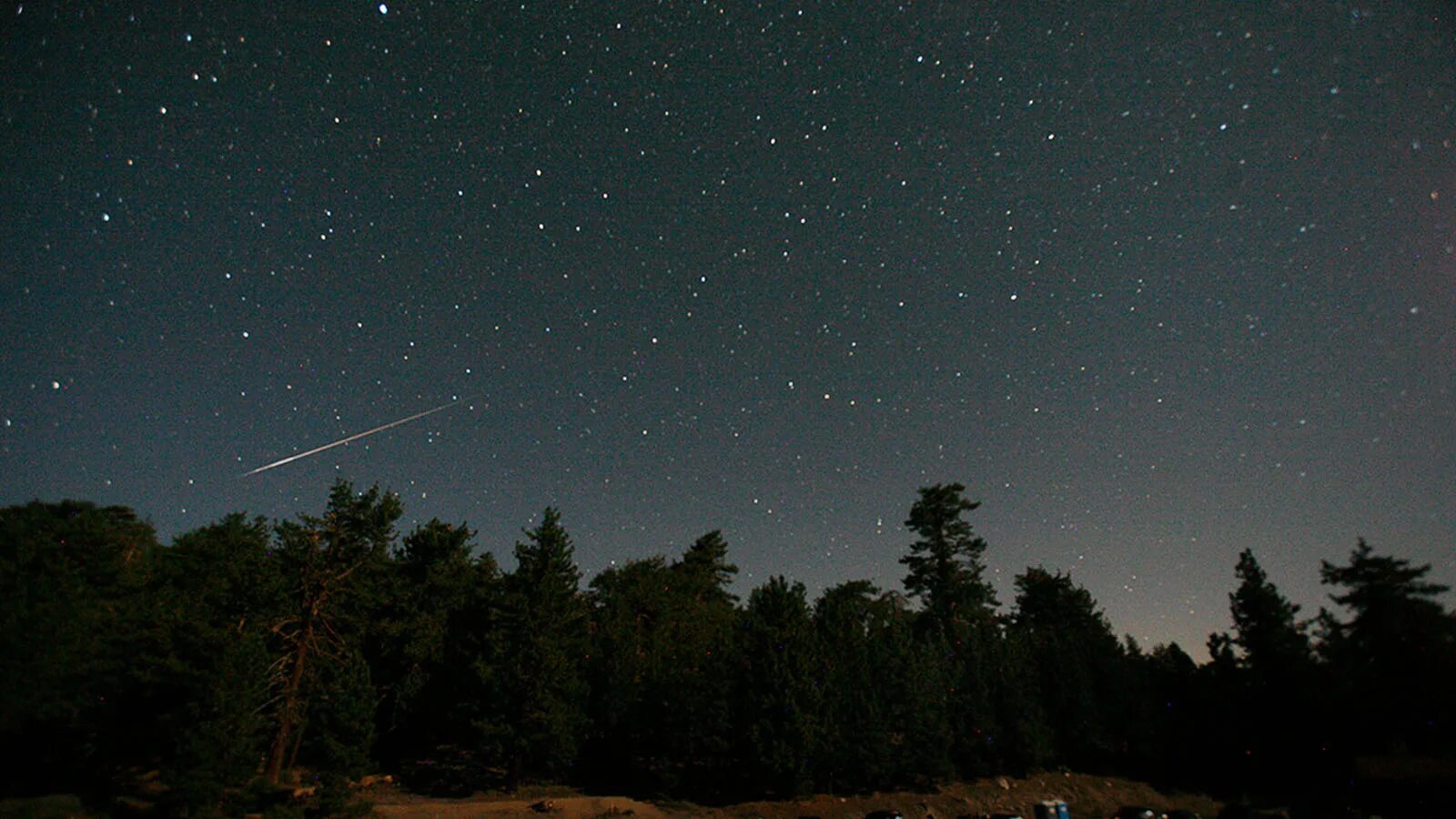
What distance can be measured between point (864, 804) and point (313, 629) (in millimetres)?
29026

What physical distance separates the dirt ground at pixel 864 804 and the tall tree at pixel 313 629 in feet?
17.2

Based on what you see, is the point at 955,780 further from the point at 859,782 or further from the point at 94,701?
the point at 94,701

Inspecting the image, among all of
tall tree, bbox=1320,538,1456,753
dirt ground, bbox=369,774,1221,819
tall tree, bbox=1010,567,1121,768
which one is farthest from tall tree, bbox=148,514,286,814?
tall tree, bbox=1320,538,1456,753

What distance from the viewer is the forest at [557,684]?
27766 millimetres

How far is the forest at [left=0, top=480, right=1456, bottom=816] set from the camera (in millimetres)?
27766

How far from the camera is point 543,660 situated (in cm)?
3478

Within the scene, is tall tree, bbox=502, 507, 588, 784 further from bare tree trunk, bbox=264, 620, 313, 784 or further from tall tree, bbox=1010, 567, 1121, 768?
tall tree, bbox=1010, 567, 1121, 768

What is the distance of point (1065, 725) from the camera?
44875 millimetres

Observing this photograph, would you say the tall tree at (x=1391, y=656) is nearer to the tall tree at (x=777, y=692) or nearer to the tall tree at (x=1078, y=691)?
the tall tree at (x=1078, y=691)

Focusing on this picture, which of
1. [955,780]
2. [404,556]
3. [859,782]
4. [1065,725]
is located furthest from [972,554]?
[404,556]

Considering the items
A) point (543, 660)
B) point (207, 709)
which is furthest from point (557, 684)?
point (207, 709)

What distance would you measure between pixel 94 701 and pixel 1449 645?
69.8 m

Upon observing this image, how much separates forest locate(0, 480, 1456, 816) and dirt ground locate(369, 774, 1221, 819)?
1359 millimetres

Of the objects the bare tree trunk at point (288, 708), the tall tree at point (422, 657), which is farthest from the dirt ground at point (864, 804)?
the tall tree at point (422, 657)
